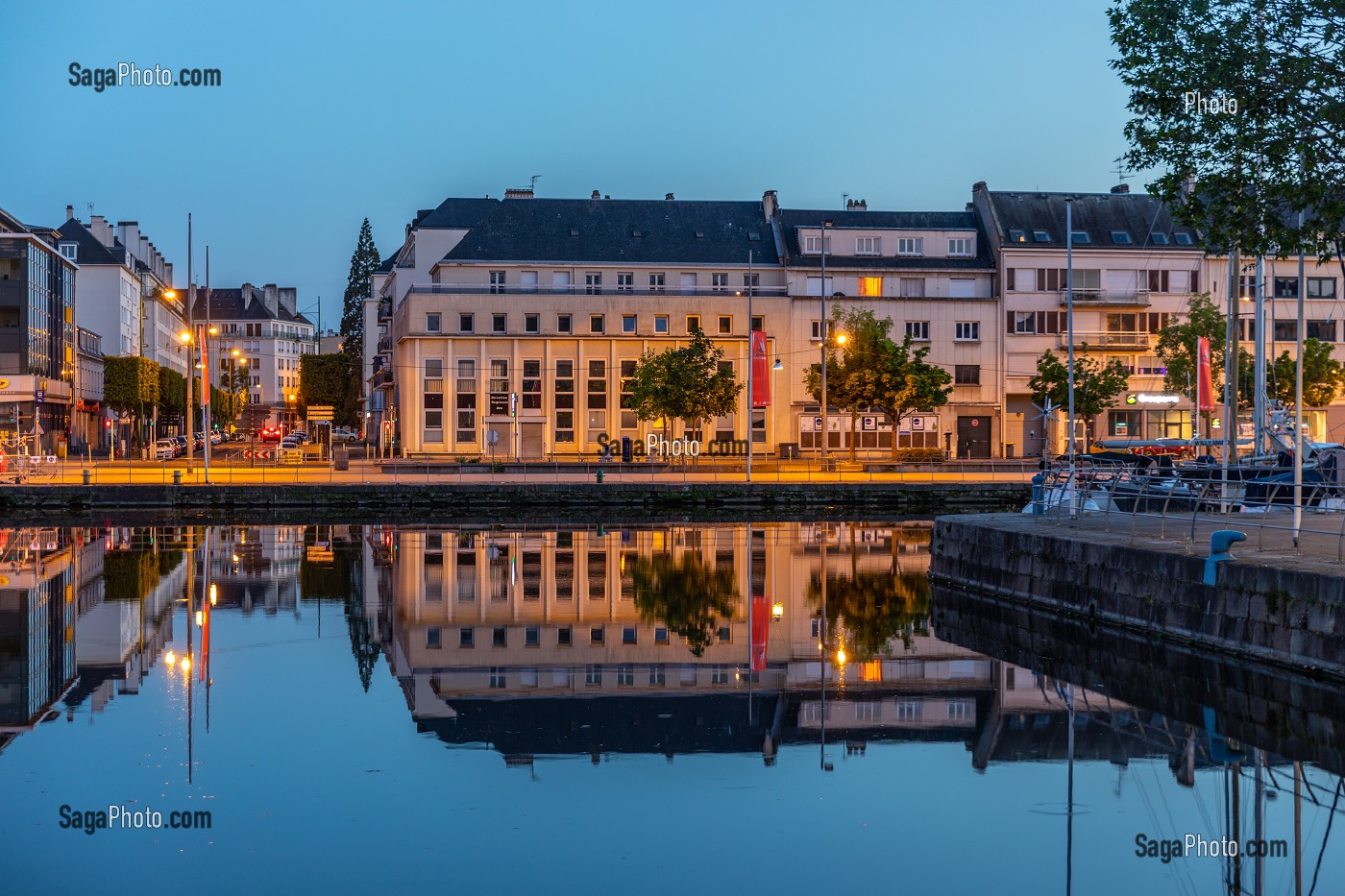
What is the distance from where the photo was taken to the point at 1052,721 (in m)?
16.2

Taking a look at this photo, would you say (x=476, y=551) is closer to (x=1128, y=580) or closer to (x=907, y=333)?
(x=1128, y=580)

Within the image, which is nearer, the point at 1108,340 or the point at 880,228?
the point at 1108,340

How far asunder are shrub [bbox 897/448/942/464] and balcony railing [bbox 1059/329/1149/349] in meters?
12.0

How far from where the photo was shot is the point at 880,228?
295ft

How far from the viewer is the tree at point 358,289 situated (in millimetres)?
142250

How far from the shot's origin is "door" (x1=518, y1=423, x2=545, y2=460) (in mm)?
87938

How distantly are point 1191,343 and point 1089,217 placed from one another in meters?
13.5

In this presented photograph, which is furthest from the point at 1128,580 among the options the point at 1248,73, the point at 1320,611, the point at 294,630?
the point at 294,630

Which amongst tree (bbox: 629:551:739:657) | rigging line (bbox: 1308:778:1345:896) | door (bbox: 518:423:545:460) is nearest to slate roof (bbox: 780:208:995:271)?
door (bbox: 518:423:545:460)

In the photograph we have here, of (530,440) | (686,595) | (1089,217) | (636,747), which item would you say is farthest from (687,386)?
(636,747)

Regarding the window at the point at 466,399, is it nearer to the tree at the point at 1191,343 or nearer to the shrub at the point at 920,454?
the shrub at the point at 920,454

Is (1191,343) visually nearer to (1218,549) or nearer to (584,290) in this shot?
(584,290)

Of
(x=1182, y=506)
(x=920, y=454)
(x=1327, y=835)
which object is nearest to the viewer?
(x=1327, y=835)

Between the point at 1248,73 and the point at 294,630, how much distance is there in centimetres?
1611
